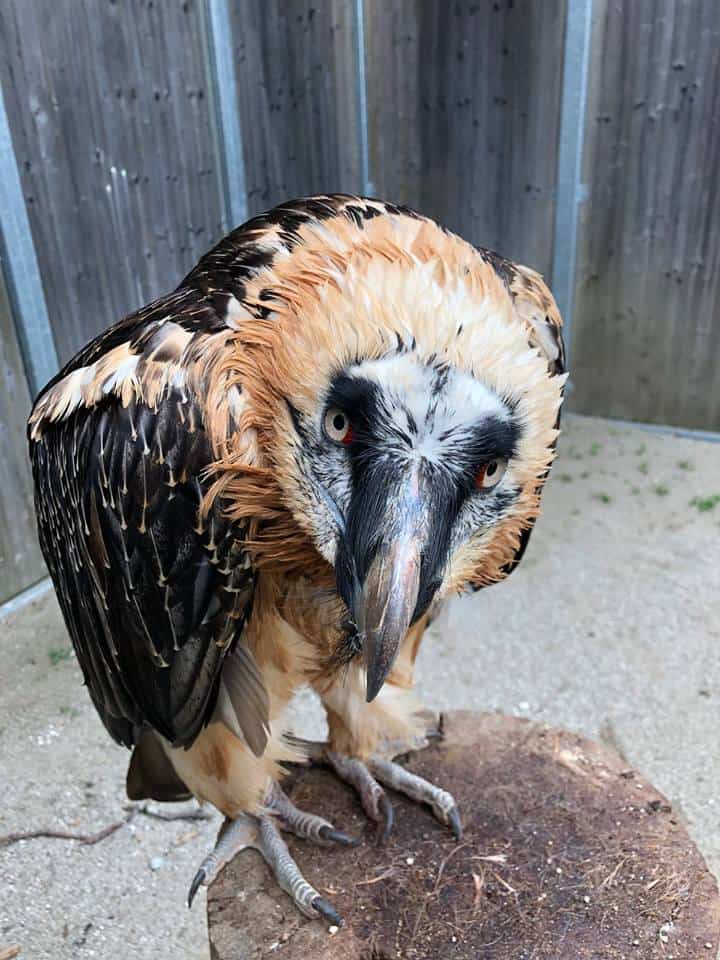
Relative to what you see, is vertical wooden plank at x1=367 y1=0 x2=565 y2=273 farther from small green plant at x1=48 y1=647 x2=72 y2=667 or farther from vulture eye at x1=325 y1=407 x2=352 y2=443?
vulture eye at x1=325 y1=407 x2=352 y2=443

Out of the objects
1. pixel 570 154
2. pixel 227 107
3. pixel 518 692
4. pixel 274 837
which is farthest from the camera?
pixel 570 154

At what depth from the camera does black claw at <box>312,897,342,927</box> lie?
194 cm

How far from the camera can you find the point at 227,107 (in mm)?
4797

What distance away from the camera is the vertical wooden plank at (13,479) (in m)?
4.05

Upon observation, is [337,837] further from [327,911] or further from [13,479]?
[13,479]

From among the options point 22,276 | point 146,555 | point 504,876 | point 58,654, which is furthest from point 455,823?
point 22,276

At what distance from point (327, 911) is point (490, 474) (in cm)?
124

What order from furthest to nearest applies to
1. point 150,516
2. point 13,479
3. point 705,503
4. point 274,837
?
1. point 705,503
2. point 13,479
3. point 274,837
4. point 150,516

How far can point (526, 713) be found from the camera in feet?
12.3

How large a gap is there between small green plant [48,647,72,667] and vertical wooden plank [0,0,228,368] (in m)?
1.60

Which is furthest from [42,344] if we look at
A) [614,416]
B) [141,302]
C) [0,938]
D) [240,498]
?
[614,416]

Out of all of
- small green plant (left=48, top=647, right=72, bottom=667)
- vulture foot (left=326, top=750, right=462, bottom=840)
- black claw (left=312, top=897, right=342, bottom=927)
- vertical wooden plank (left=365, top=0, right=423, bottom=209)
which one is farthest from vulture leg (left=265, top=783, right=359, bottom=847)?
vertical wooden plank (left=365, top=0, right=423, bottom=209)

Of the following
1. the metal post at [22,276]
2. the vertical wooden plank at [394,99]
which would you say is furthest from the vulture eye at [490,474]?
the vertical wooden plank at [394,99]

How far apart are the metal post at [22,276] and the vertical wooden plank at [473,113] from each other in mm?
2996
